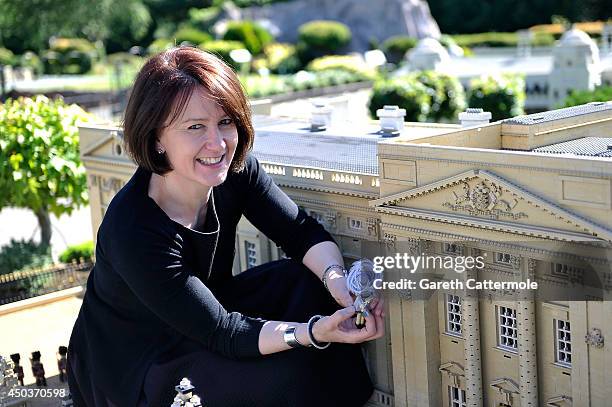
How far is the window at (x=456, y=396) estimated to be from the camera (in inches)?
746

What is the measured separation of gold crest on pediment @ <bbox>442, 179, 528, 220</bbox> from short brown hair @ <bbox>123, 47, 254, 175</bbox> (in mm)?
6647

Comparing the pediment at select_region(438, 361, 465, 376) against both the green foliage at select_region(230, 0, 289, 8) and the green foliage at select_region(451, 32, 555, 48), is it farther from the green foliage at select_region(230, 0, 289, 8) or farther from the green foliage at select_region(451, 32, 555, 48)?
the green foliage at select_region(230, 0, 289, 8)

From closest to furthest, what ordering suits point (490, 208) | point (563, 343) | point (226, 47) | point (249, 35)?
point (490, 208)
point (563, 343)
point (226, 47)
point (249, 35)

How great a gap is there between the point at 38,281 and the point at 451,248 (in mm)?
22818

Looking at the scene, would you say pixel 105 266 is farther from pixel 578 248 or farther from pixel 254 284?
pixel 578 248

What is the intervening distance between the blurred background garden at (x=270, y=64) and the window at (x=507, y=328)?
1954 cm

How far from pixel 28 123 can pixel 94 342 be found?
88.1ft

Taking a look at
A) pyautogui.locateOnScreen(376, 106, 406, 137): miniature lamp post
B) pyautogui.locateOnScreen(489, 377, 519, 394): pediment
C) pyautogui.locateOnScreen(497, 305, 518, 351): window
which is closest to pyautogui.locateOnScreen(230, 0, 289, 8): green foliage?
pyautogui.locateOnScreen(376, 106, 406, 137): miniature lamp post

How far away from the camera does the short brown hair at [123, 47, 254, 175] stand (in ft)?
36.3

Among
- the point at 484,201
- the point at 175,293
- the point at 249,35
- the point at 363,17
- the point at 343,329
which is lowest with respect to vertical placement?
the point at 343,329

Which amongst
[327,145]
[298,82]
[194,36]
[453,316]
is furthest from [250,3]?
[453,316]

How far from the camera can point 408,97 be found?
57219mm

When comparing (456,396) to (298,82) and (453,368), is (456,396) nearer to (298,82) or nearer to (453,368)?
(453,368)

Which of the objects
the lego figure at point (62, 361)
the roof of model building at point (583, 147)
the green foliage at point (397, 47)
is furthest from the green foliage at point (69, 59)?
the roof of model building at point (583, 147)
